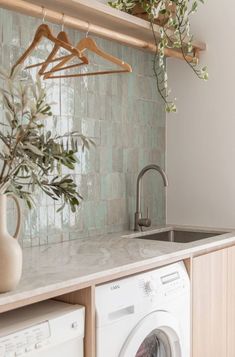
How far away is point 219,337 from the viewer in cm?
272

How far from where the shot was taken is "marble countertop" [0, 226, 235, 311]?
5.42 ft

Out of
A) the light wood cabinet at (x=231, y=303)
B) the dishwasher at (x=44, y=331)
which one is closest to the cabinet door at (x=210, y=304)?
the light wood cabinet at (x=231, y=303)

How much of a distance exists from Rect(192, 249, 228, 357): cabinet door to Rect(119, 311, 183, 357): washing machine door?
0.19 m

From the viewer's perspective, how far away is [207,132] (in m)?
3.25

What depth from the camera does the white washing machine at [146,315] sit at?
190cm

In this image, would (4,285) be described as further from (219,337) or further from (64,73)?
(219,337)

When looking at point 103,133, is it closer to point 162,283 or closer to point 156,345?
point 162,283

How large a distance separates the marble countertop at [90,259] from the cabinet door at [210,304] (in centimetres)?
8

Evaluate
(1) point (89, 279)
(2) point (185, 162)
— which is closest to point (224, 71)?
(2) point (185, 162)

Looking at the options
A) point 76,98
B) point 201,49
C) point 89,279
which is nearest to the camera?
point 89,279

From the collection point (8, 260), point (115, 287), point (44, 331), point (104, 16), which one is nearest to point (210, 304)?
point (115, 287)

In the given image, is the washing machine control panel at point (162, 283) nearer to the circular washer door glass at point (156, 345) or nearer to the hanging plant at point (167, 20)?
the circular washer door glass at point (156, 345)

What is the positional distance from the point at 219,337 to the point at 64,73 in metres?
1.62

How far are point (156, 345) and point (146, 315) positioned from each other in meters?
0.32
